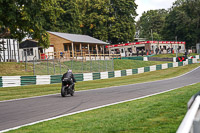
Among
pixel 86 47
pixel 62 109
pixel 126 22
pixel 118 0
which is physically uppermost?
pixel 118 0

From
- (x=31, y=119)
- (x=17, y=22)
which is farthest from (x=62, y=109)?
(x=17, y=22)

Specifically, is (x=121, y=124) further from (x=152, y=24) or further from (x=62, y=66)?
(x=152, y=24)

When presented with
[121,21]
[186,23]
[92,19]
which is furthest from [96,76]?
[186,23]

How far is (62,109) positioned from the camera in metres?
9.65

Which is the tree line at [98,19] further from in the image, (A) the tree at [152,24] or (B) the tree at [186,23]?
(A) the tree at [152,24]

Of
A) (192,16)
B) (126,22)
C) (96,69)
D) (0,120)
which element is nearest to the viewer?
(0,120)

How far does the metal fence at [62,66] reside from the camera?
26.8m

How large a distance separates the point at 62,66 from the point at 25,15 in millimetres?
8286

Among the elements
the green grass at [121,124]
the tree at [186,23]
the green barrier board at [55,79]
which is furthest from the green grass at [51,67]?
the tree at [186,23]

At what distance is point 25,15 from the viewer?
24375 mm

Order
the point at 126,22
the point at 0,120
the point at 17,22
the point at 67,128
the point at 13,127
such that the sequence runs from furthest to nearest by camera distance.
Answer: the point at 126,22 < the point at 17,22 < the point at 0,120 < the point at 13,127 < the point at 67,128

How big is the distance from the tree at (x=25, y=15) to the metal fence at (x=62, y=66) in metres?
2.67

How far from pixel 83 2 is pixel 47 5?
45590mm

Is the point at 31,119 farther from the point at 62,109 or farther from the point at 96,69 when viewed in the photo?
the point at 96,69
